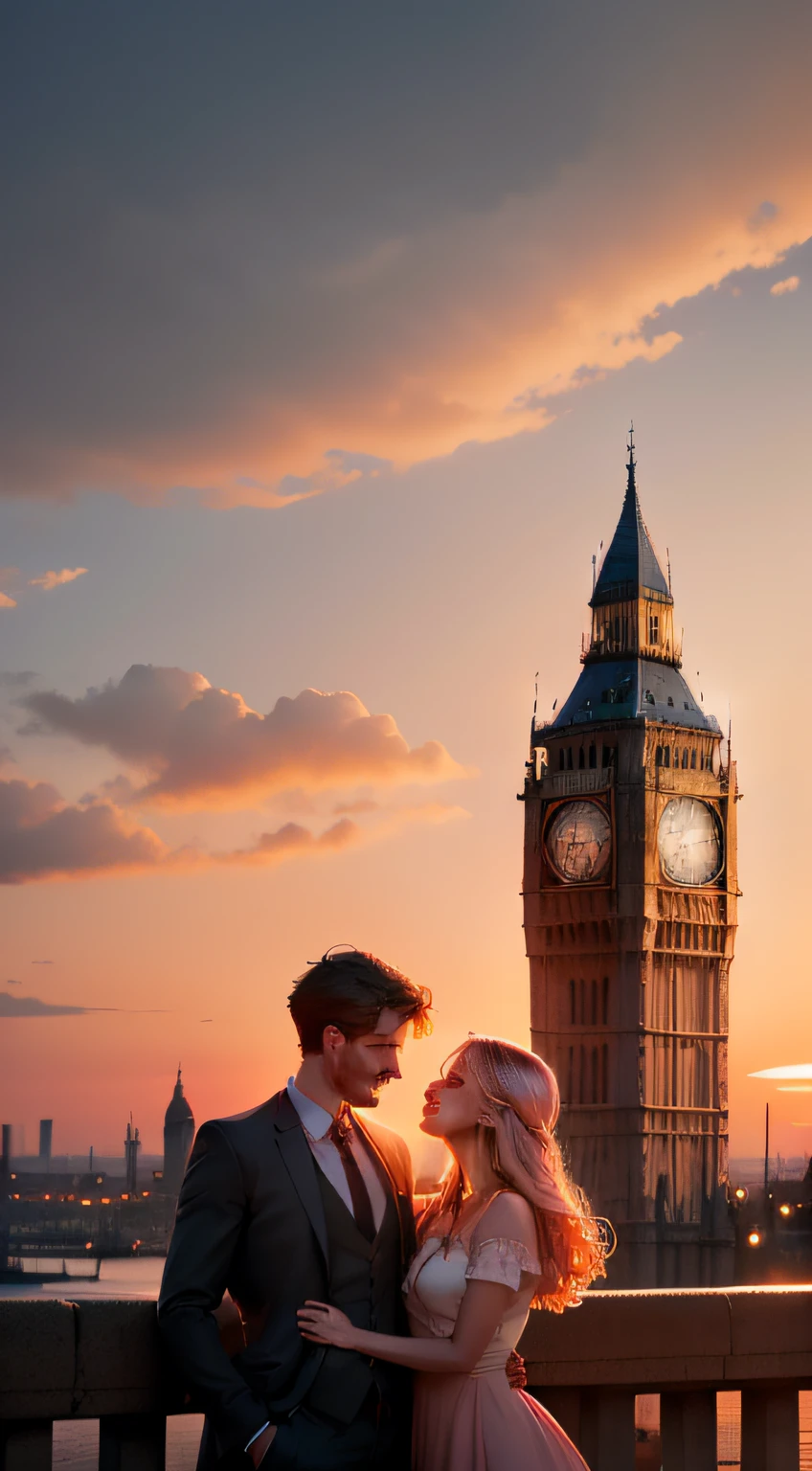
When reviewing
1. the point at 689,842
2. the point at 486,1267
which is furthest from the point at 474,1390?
the point at 689,842

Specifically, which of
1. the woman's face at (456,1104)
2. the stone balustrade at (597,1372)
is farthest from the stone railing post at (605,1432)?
the woman's face at (456,1104)

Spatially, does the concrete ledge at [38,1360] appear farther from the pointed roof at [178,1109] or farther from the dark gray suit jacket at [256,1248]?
the pointed roof at [178,1109]

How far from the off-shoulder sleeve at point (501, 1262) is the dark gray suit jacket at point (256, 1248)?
1.23ft

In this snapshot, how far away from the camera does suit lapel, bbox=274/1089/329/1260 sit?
4.52 meters

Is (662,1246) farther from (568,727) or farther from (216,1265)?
(216,1265)

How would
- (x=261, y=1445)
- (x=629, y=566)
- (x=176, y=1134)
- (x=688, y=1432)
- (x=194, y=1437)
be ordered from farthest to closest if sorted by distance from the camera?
1. (x=176, y=1134)
2. (x=629, y=566)
3. (x=194, y=1437)
4. (x=688, y=1432)
5. (x=261, y=1445)

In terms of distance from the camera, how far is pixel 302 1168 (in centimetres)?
455

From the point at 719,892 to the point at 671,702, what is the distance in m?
7.57

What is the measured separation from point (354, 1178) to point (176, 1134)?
138776 millimetres

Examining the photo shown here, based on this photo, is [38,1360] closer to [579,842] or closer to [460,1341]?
[460,1341]

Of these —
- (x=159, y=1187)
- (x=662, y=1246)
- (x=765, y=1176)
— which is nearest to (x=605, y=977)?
(x=662, y=1246)

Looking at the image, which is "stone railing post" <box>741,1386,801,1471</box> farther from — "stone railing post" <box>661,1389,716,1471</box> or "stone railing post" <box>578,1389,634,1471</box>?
"stone railing post" <box>578,1389,634,1471</box>

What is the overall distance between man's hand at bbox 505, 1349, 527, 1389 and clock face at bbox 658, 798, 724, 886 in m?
64.8

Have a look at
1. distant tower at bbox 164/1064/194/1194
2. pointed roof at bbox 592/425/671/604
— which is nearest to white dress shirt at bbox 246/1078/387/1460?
pointed roof at bbox 592/425/671/604
